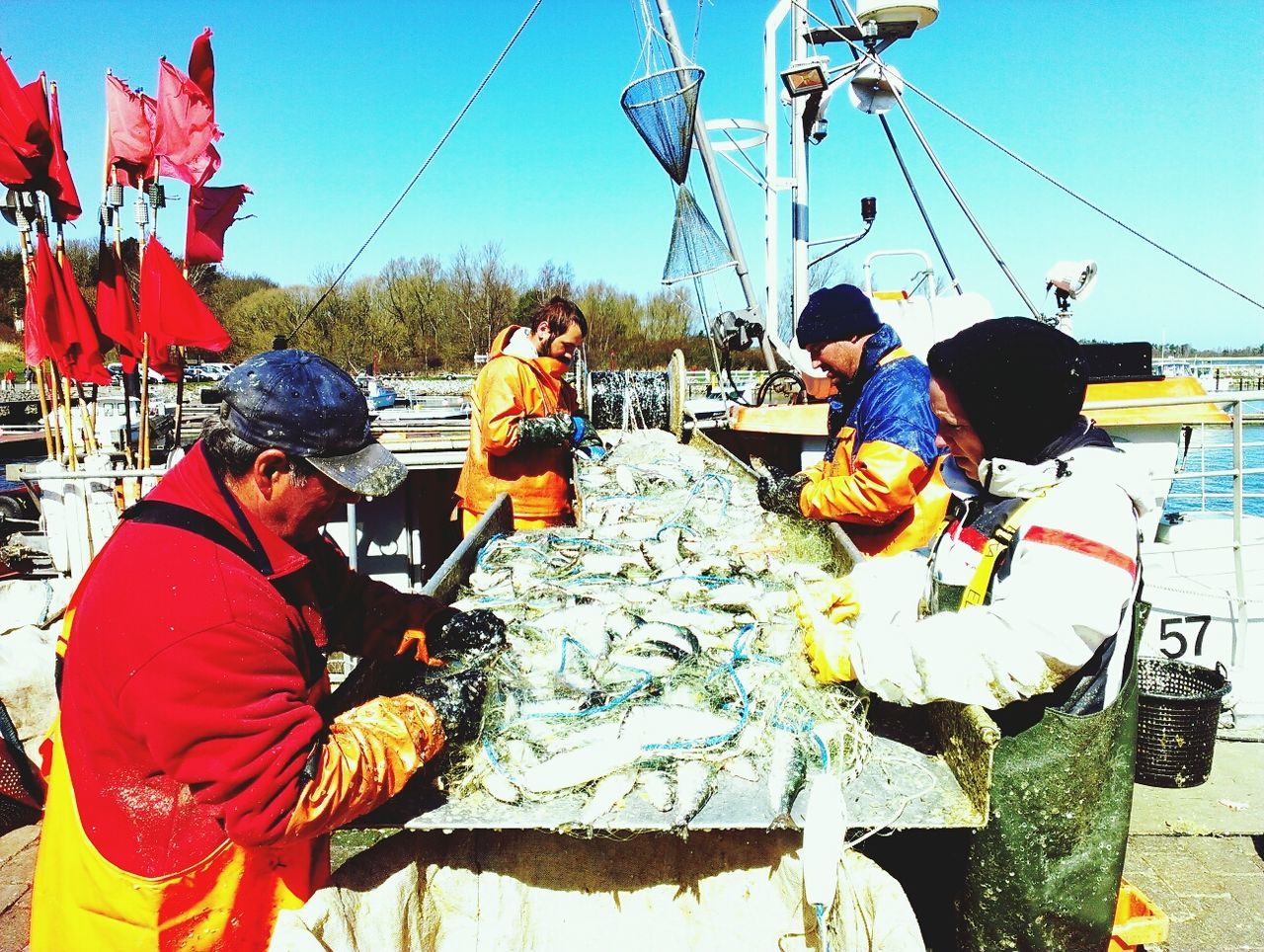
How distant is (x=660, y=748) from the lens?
209 cm

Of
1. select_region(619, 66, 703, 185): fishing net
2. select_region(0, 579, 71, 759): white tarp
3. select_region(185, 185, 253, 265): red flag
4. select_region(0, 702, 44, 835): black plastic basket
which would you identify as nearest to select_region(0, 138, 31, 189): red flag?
select_region(185, 185, 253, 265): red flag

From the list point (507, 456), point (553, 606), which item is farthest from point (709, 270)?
point (553, 606)

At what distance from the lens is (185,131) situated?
6.48m

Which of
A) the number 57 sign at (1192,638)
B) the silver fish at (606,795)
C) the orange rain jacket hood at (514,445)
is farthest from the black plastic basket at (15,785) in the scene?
the number 57 sign at (1192,638)

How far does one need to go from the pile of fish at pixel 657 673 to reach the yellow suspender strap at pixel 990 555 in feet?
1.72

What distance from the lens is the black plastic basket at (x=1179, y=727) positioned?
15.1 feet

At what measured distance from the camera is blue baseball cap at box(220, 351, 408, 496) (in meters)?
1.80

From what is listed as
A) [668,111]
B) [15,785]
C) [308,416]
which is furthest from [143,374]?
[668,111]

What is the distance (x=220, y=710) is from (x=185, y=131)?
21.8 feet

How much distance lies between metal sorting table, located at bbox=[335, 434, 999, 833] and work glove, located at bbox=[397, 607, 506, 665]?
0.41 metres

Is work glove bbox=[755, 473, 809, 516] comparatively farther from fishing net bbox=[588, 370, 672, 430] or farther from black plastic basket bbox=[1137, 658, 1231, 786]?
fishing net bbox=[588, 370, 672, 430]

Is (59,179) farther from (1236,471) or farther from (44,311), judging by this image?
(1236,471)

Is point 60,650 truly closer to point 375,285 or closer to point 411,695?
point 411,695

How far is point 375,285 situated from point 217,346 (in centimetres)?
4620
